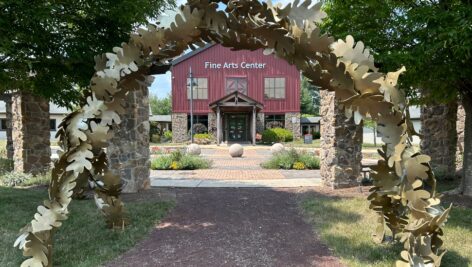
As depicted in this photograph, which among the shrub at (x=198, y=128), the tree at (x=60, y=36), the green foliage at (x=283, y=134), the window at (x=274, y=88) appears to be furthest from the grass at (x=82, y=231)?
the window at (x=274, y=88)

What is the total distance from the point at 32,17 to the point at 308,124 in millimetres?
36923

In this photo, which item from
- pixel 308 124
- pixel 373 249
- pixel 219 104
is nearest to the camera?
pixel 373 249

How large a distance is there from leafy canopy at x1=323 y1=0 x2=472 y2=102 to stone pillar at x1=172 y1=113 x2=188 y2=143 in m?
26.9

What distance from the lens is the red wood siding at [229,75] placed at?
3422 cm

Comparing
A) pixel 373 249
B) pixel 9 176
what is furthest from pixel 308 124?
pixel 373 249

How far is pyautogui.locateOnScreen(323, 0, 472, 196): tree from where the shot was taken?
5945 millimetres

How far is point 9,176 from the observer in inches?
431

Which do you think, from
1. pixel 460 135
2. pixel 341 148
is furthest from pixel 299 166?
pixel 460 135

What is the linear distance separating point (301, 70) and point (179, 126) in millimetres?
31013

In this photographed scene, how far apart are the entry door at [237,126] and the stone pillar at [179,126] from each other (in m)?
3.92

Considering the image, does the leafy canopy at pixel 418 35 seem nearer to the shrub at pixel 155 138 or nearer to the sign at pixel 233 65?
the sign at pixel 233 65

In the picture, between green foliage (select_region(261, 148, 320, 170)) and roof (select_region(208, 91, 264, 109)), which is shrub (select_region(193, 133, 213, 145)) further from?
green foliage (select_region(261, 148, 320, 170))

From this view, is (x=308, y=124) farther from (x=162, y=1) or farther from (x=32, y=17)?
(x=32, y=17)

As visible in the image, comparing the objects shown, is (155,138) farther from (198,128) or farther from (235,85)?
(235,85)
